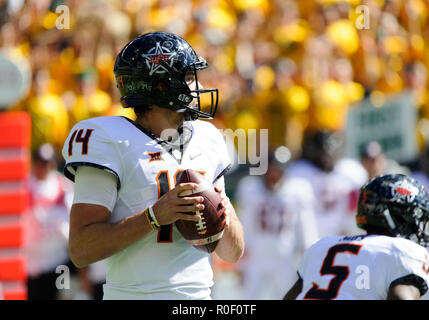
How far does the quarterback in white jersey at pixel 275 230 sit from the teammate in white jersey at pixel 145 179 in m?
4.94

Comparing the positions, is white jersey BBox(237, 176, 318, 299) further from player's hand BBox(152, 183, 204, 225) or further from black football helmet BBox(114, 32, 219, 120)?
player's hand BBox(152, 183, 204, 225)

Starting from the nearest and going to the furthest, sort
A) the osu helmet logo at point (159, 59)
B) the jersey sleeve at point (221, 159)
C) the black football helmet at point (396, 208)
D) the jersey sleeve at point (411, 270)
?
the osu helmet logo at point (159, 59) → the jersey sleeve at point (221, 159) → the jersey sleeve at point (411, 270) → the black football helmet at point (396, 208)

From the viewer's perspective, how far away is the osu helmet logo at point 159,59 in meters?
3.13

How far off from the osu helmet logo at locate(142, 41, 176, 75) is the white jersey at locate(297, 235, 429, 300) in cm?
115

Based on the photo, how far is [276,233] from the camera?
8148mm

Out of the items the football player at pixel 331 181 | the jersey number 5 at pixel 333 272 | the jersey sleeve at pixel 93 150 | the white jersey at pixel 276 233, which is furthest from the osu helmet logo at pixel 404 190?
the football player at pixel 331 181

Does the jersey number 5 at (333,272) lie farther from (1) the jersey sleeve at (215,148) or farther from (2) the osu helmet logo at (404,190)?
(1) the jersey sleeve at (215,148)

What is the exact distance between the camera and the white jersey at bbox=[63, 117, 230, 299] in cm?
301

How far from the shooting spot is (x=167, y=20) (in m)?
9.80

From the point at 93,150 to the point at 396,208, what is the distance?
1.49m

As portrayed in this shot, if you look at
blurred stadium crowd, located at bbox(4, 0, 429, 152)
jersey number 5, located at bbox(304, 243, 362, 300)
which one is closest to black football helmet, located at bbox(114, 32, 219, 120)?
jersey number 5, located at bbox(304, 243, 362, 300)
